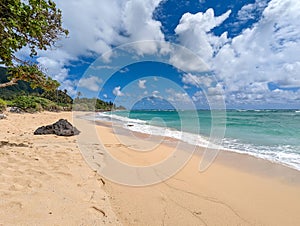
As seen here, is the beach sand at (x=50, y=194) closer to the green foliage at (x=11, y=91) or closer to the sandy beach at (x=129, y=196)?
the sandy beach at (x=129, y=196)

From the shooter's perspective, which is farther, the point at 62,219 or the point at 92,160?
the point at 92,160

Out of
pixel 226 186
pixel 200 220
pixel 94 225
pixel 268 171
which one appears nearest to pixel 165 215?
pixel 200 220

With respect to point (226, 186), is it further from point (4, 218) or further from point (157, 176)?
point (4, 218)

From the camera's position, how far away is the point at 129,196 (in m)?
3.25

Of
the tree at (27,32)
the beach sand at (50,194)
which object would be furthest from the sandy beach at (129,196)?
the tree at (27,32)

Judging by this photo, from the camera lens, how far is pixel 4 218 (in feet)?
6.88

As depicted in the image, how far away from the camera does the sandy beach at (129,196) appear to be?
8.03ft

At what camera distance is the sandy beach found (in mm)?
2447

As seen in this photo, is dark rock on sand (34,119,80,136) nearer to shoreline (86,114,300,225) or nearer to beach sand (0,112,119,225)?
beach sand (0,112,119,225)

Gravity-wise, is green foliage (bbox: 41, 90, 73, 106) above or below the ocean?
above

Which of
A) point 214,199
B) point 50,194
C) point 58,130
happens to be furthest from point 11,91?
point 214,199

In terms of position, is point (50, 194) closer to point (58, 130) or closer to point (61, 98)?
point (58, 130)

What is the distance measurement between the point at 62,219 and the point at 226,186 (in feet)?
11.8

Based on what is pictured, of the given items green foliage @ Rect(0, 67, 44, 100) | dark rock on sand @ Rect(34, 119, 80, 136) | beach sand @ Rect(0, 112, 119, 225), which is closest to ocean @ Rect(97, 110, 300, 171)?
beach sand @ Rect(0, 112, 119, 225)
